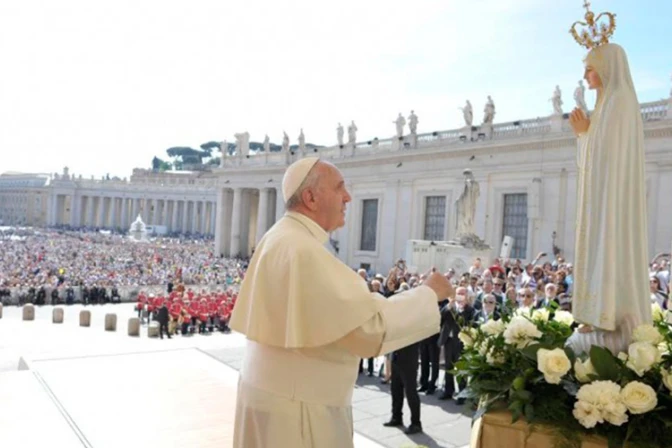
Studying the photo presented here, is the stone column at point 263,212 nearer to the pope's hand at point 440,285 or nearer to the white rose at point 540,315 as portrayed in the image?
the white rose at point 540,315

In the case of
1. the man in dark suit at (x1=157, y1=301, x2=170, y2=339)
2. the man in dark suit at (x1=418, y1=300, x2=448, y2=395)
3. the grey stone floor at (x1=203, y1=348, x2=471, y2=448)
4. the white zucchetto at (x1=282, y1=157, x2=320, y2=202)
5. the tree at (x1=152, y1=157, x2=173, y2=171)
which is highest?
the tree at (x1=152, y1=157, x2=173, y2=171)

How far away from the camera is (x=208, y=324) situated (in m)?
20.4

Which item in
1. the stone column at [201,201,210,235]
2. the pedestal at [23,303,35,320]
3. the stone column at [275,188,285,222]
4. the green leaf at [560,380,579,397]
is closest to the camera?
the green leaf at [560,380,579,397]

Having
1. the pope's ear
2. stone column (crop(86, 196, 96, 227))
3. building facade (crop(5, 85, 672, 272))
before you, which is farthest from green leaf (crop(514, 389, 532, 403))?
stone column (crop(86, 196, 96, 227))

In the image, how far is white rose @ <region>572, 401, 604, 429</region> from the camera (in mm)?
2686

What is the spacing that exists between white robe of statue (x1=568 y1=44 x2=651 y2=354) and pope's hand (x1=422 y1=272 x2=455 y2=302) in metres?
1.07

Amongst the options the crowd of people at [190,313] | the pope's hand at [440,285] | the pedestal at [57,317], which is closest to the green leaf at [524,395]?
the pope's hand at [440,285]

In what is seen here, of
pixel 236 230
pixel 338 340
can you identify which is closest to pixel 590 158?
pixel 338 340

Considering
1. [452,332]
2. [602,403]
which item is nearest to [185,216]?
[452,332]

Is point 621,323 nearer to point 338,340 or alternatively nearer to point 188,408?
point 338,340

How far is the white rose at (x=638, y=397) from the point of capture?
2625 millimetres

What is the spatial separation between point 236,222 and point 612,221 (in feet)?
153

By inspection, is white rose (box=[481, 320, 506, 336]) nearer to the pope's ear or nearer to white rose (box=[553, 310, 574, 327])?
white rose (box=[553, 310, 574, 327])

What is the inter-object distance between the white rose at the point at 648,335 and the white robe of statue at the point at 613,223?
18 cm
